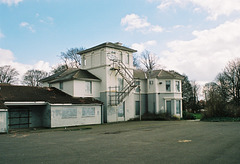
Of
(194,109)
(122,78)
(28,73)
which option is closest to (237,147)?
(122,78)

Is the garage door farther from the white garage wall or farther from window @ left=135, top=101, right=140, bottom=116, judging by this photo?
window @ left=135, top=101, right=140, bottom=116

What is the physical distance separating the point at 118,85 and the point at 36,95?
34.6ft

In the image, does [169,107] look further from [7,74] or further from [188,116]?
[7,74]

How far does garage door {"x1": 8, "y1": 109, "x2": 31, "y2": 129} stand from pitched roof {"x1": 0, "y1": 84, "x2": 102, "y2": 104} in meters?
1.62

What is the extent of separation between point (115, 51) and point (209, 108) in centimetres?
1335

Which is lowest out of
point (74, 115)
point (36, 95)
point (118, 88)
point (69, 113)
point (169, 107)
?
point (74, 115)

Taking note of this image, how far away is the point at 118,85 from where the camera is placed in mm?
31047

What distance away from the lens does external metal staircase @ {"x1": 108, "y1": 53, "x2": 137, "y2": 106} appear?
2966 centimetres

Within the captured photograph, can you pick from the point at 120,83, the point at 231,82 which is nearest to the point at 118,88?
the point at 120,83

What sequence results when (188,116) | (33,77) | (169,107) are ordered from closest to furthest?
(169,107) < (188,116) < (33,77)

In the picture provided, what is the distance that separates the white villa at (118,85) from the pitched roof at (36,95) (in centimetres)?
122

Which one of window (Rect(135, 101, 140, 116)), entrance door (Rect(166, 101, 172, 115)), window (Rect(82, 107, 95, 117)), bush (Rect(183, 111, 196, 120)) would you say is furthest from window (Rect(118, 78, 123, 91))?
bush (Rect(183, 111, 196, 120))

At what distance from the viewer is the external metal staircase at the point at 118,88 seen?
29.7 metres

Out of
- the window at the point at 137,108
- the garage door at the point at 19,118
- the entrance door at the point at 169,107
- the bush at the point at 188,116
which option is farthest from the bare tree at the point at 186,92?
the garage door at the point at 19,118
